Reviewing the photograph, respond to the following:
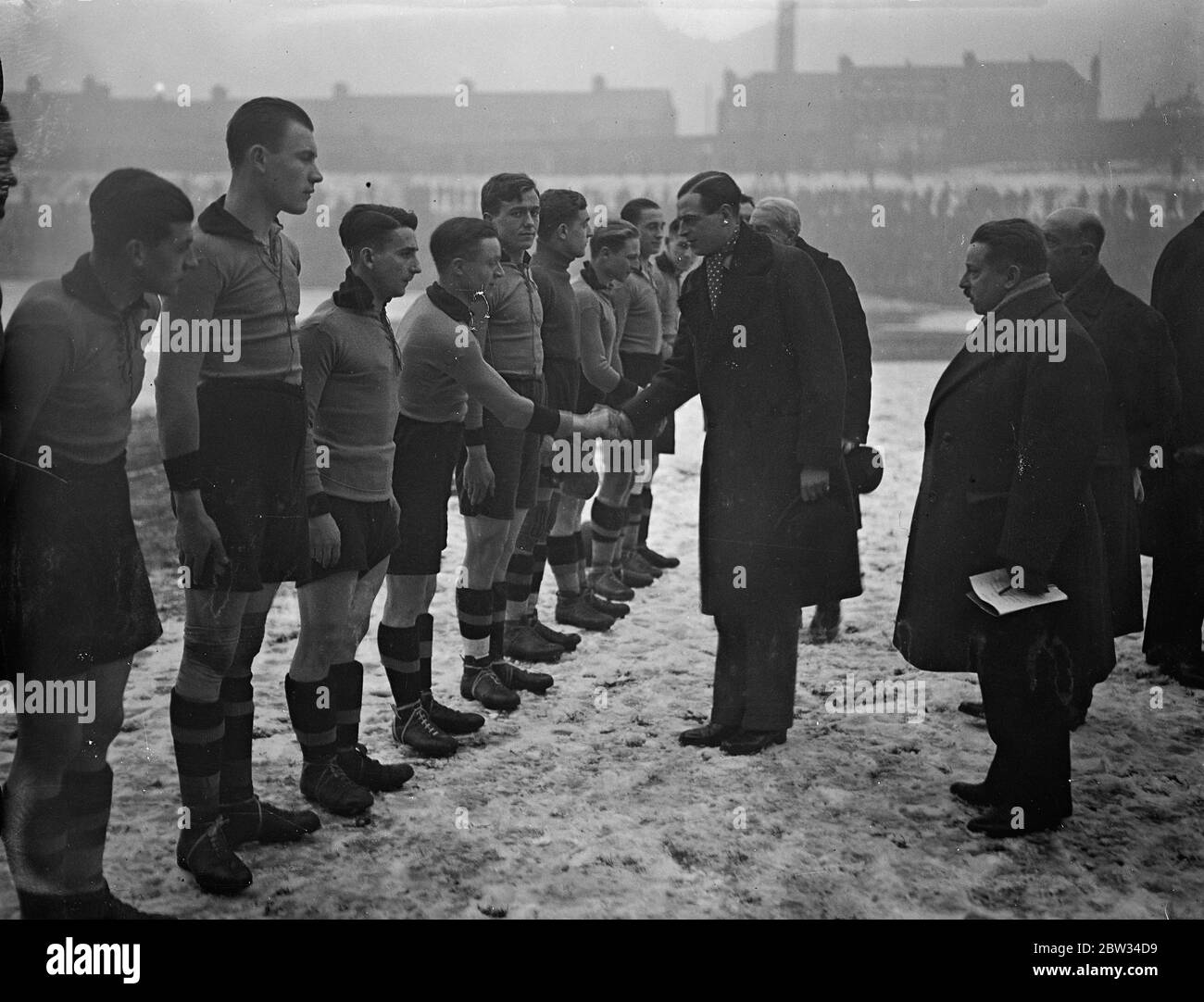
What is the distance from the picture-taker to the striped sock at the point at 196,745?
371 centimetres

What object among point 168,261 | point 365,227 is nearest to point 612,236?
point 365,227

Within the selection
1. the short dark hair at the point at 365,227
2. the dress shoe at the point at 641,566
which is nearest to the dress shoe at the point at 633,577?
the dress shoe at the point at 641,566

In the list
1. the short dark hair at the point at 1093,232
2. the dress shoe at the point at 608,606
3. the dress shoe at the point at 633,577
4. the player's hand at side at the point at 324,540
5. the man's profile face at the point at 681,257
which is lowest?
the dress shoe at the point at 608,606

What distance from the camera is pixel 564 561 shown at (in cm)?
657

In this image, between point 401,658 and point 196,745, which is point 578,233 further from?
point 196,745

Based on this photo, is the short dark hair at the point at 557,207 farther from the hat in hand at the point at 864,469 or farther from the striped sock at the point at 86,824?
the striped sock at the point at 86,824

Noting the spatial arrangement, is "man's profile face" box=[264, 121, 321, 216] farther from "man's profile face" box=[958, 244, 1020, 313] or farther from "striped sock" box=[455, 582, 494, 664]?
"man's profile face" box=[958, 244, 1020, 313]

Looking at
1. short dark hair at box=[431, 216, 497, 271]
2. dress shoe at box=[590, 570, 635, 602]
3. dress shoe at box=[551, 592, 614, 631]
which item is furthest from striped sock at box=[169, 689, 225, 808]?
dress shoe at box=[590, 570, 635, 602]

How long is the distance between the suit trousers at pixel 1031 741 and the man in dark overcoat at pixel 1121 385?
80 centimetres

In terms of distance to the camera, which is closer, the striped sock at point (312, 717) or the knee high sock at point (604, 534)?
the striped sock at point (312, 717)

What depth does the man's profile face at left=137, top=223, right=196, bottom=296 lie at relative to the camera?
346 cm

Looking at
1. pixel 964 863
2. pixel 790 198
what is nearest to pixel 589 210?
pixel 790 198

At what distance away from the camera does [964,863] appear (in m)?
3.93
